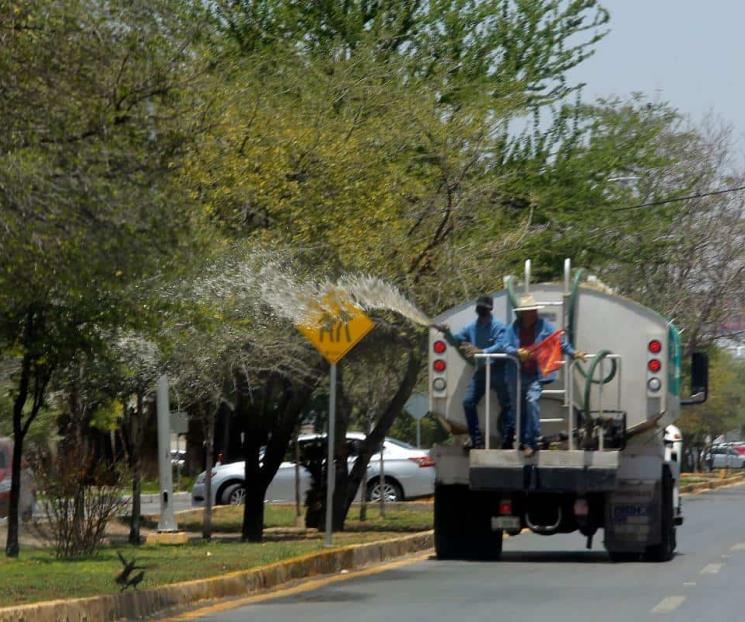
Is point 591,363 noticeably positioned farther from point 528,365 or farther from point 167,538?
point 167,538

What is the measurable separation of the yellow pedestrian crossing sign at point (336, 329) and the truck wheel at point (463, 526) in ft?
7.46

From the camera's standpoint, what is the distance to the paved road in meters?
13.7

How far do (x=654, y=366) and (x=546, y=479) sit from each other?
66.8 inches

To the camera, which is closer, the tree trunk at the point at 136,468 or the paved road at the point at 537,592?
the paved road at the point at 537,592

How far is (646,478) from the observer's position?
62.0 ft

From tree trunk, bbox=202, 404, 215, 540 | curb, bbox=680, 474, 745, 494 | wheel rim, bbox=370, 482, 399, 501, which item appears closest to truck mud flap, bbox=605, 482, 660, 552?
tree trunk, bbox=202, 404, 215, 540

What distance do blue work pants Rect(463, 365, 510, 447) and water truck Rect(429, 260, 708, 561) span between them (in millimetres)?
143

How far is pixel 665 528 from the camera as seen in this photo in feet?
63.7

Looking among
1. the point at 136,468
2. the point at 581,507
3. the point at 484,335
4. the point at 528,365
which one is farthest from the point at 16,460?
the point at 581,507

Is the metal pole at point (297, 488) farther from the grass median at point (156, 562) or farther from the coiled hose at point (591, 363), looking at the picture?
the coiled hose at point (591, 363)

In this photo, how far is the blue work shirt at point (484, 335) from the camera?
733 inches

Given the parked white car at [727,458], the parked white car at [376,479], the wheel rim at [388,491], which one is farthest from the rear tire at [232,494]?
the parked white car at [727,458]

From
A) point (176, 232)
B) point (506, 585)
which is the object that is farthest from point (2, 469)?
point (176, 232)

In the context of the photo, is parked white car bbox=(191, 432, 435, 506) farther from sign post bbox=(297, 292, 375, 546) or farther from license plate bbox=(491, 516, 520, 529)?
sign post bbox=(297, 292, 375, 546)
